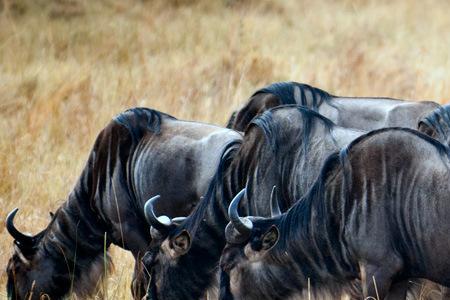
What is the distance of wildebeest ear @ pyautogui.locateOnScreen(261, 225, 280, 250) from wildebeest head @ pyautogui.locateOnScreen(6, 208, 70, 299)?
5.60 ft

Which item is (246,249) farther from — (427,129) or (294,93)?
(294,93)

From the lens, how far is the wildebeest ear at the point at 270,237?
188 inches

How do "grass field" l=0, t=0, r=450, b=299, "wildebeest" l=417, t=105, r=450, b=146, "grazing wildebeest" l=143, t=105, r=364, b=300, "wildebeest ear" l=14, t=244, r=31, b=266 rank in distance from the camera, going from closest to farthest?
"grazing wildebeest" l=143, t=105, r=364, b=300 < "wildebeest" l=417, t=105, r=450, b=146 < "wildebeest ear" l=14, t=244, r=31, b=266 < "grass field" l=0, t=0, r=450, b=299

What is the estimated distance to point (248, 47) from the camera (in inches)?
482

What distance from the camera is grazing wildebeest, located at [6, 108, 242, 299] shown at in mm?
5801

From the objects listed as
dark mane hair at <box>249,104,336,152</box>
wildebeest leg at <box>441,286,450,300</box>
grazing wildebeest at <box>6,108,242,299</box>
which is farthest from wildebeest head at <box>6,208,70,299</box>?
Answer: wildebeest leg at <box>441,286,450,300</box>

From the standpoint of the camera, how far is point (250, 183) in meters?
5.32

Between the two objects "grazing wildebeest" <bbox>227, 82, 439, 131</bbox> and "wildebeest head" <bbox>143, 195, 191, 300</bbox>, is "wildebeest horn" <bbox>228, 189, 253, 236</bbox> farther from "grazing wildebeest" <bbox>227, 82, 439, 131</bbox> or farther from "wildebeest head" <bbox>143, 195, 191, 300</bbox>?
"grazing wildebeest" <bbox>227, 82, 439, 131</bbox>

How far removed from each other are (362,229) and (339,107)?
80.6 inches

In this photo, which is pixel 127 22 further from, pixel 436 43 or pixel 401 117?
pixel 401 117

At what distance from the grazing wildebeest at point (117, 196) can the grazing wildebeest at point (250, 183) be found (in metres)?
0.35

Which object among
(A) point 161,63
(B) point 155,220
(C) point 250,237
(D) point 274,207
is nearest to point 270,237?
(C) point 250,237

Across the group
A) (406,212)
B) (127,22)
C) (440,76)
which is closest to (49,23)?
(127,22)

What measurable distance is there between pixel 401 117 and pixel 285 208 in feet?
4.25
